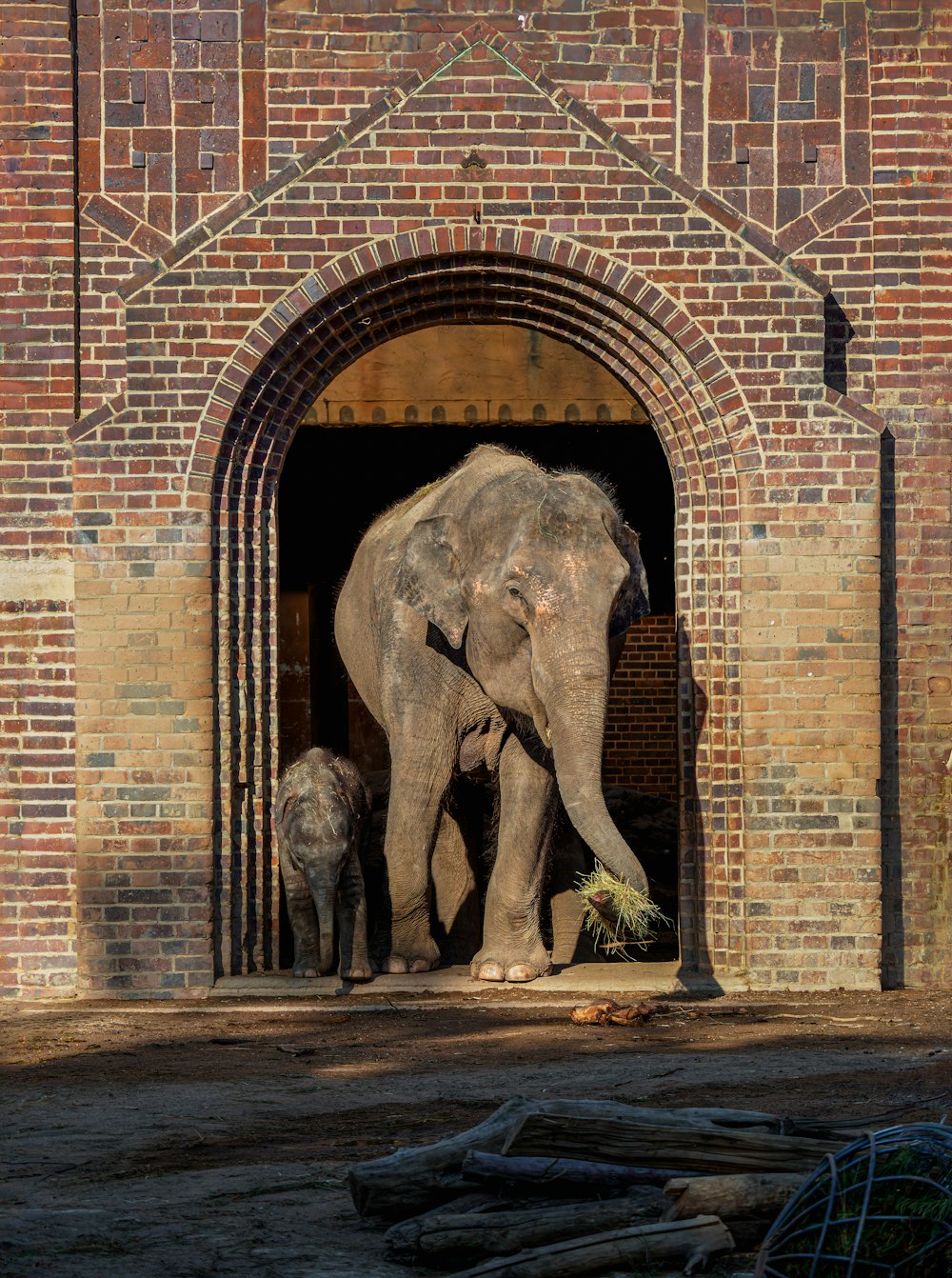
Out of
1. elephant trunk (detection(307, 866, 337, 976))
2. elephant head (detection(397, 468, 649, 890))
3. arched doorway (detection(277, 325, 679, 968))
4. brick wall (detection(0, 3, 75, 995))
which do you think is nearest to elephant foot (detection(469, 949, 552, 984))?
elephant trunk (detection(307, 866, 337, 976))

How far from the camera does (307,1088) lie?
7.84m

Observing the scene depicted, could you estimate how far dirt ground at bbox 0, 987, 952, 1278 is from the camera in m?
5.36

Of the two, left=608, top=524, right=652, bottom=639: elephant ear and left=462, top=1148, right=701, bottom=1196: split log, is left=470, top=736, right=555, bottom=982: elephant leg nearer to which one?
left=608, top=524, right=652, bottom=639: elephant ear

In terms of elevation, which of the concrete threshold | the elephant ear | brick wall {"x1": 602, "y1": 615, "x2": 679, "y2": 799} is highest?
the elephant ear

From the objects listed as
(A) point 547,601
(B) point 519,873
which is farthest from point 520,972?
(A) point 547,601

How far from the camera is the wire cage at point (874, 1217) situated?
4.32 meters

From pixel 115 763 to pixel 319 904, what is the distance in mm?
1383

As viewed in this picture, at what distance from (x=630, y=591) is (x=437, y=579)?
1079 mm

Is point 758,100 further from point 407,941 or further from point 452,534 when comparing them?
point 407,941

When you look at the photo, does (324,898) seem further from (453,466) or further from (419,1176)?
(453,466)

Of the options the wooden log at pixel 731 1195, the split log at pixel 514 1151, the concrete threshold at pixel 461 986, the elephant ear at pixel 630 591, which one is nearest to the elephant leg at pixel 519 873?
the concrete threshold at pixel 461 986

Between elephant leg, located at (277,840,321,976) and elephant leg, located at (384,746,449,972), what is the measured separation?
1.53 feet

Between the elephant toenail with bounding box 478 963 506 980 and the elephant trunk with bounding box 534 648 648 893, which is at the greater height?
the elephant trunk with bounding box 534 648 648 893

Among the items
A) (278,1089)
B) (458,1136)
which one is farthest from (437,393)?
(458,1136)
